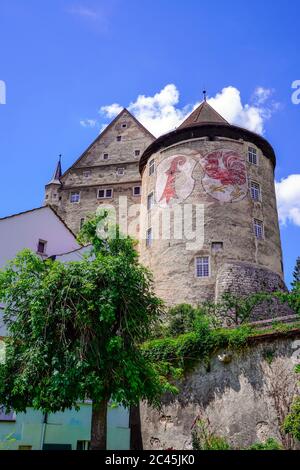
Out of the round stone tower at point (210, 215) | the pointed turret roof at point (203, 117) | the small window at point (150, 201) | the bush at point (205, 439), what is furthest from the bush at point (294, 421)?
the pointed turret roof at point (203, 117)

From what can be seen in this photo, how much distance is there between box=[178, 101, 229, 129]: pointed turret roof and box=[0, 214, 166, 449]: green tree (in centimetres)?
2023

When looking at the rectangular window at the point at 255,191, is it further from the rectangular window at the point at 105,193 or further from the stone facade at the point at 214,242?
the rectangular window at the point at 105,193

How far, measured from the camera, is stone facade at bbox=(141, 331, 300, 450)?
13062 millimetres

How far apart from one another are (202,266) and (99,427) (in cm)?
1616

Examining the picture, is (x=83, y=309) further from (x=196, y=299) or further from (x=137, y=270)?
(x=196, y=299)

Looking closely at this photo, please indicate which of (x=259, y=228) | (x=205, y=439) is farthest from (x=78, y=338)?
(x=259, y=228)

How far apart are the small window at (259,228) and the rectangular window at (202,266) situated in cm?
356

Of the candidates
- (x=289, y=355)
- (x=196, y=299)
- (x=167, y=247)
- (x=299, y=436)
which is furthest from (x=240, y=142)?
(x=299, y=436)

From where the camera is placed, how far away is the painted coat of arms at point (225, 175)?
1091 inches

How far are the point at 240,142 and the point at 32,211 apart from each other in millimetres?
15673

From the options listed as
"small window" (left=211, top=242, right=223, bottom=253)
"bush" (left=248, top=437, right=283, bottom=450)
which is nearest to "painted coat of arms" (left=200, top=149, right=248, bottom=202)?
"small window" (left=211, top=242, right=223, bottom=253)

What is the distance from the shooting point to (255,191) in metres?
28.8

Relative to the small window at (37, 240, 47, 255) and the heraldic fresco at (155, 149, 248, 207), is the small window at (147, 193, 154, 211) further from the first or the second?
the small window at (37, 240, 47, 255)

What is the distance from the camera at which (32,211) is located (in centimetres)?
1852
